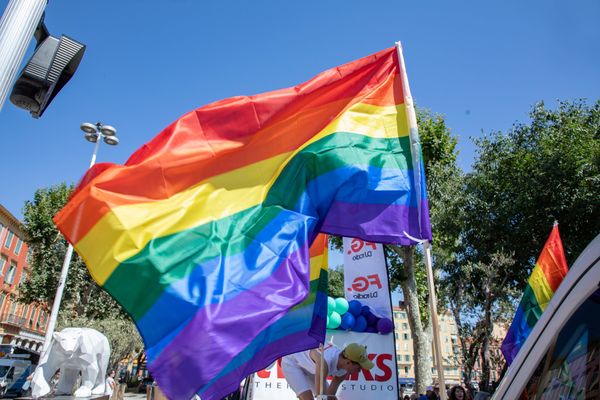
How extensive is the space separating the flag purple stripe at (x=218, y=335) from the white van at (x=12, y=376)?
89.5 ft

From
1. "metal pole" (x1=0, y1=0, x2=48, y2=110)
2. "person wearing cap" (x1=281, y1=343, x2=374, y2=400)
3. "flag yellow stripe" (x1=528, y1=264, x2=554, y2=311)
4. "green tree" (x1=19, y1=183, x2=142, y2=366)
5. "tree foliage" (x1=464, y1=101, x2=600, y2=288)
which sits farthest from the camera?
"green tree" (x1=19, y1=183, x2=142, y2=366)

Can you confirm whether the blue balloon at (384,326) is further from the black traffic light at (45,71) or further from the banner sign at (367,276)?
the black traffic light at (45,71)

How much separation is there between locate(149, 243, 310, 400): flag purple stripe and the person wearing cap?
5.44 feet

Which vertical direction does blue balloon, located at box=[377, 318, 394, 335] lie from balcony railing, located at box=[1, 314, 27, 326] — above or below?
below

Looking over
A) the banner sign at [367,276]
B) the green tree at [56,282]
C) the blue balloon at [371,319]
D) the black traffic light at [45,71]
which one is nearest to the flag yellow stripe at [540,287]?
the banner sign at [367,276]

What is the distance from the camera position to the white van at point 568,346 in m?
1.71

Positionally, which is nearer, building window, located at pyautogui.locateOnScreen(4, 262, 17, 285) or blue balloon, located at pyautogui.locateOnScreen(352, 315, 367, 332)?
blue balloon, located at pyautogui.locateOnScreen(352, 315, 367, 332)

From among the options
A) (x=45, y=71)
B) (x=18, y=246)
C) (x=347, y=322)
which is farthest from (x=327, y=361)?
(x=18, y=246)

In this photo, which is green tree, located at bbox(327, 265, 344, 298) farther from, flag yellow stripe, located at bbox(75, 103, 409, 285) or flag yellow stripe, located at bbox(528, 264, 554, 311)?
flag yellow stripe, located at bbox(75, 103, 409, 285)

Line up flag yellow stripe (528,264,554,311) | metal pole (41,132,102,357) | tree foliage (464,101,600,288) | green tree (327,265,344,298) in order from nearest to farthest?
flag yellow stripe (528,264,554,311) < metal pole (41,132,102,357) < tree foliage (464,101,600,288) < green tree (327,265,344,298)

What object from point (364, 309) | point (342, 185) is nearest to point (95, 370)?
point (364, 309)

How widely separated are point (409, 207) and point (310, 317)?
1.46 metres

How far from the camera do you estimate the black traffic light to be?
389 cm

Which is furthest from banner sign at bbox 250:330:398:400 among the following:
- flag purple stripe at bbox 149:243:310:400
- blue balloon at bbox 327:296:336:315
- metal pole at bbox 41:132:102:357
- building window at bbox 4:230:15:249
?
building window at bbox 4:230:15:249
